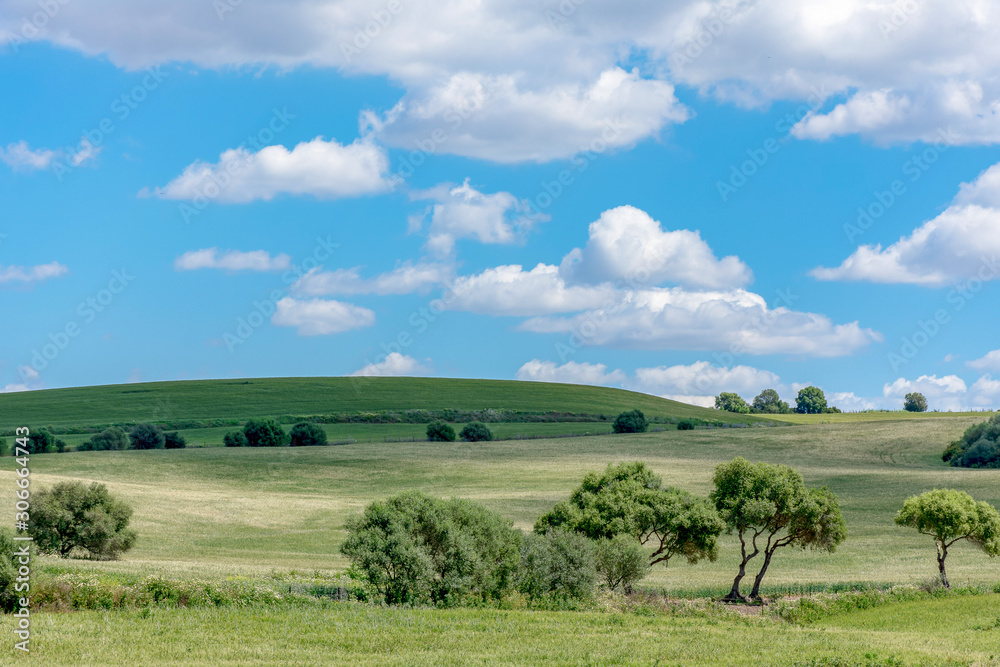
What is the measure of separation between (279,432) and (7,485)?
170 ft

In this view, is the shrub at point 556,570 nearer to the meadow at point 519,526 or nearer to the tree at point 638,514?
the meadow at point 519,526

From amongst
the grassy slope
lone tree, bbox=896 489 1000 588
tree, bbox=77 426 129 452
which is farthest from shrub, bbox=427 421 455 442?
lone tree, bbox=896 489 1000 588

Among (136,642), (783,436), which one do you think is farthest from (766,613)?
(783,436)

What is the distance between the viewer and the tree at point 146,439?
110750 mm

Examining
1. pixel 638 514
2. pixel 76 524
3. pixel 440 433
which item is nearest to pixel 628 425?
pixel 440 433

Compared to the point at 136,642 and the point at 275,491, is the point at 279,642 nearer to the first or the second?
the point at 136,642

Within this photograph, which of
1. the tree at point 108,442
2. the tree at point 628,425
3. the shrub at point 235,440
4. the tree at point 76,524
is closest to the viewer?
the tree at point 76,524

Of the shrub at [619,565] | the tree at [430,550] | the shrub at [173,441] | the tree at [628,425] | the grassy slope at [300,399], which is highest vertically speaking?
the grassy slope at [300,399]

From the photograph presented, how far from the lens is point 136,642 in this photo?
24297 mm

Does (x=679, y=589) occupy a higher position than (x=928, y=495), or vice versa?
(x=928, y=495)

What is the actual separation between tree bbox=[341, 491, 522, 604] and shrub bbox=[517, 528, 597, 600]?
0.55 m

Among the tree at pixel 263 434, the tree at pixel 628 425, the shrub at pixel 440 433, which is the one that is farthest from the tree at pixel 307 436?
the tree at pixel 628 425

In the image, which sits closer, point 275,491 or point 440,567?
point 440,567

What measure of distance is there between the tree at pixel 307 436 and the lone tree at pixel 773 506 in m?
72.9
